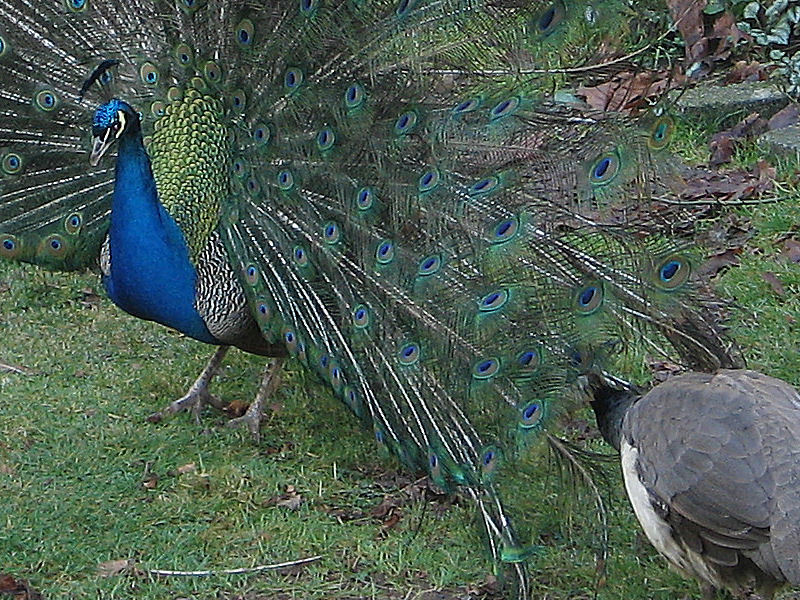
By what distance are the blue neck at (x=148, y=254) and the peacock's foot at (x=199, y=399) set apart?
36 cm

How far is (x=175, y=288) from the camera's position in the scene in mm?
4254

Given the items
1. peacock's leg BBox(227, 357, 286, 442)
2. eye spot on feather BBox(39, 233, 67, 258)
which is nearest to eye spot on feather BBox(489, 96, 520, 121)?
peacock's leg BBox(227, 357, 286, 442)

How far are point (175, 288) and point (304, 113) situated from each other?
70cm

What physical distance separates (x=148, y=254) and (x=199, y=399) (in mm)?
645

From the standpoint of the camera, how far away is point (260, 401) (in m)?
4.53

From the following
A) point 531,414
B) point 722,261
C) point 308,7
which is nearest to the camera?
point 531,414

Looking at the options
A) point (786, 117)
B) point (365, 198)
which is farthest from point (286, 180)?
point (786, 117)

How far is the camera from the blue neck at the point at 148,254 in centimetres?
418

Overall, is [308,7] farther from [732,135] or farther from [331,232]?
[732,135]

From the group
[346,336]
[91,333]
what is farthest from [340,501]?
[91,333]

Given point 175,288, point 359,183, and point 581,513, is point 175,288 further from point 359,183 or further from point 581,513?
point 581,513

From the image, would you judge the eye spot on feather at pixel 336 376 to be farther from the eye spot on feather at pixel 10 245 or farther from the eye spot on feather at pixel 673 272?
the eye spot on feather at pixel 10 245

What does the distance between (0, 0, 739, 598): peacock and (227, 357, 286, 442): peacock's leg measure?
18 millimetres

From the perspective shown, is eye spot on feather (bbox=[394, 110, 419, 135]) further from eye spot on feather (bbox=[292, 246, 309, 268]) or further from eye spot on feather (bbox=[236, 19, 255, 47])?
eye spot on feather (bbox=[236, 19, 255, 47])
